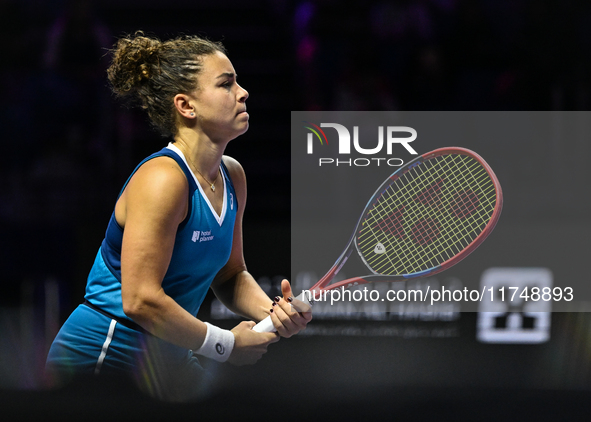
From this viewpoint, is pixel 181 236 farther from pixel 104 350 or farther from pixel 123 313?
pixel 104 350

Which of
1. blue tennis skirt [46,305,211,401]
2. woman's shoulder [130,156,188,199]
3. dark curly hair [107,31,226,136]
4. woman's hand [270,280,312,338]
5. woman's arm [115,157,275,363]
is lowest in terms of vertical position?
blue tennis skirt [46,305,211,401]

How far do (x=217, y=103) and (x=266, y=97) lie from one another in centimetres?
342

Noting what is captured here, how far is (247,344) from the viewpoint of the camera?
5.88ft

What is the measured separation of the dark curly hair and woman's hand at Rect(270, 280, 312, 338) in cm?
48

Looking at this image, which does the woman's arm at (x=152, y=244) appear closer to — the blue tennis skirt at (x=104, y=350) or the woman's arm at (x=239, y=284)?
the blue tennis skirt at (x=104, y=350)

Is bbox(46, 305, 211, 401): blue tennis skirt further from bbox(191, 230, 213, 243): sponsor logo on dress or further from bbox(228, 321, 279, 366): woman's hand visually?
bbox(191, 230, 213, 243): sponsor logo on dress

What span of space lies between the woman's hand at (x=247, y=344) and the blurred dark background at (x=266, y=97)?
1.73 metres

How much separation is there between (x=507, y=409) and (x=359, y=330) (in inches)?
119

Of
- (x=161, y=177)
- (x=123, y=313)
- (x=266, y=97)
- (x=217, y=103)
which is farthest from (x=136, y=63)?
(x=266, y=97)

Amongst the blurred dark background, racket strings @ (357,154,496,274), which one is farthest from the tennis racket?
the blurred dark background

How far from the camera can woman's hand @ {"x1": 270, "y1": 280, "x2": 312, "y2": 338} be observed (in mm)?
1780

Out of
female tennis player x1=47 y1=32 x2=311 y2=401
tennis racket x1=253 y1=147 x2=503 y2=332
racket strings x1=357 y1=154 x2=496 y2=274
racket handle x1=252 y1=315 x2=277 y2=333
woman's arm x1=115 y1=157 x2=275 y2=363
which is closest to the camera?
woman's arm x1=115 y1=157 x2=275 y2=363


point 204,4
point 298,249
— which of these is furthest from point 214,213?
point 204,4

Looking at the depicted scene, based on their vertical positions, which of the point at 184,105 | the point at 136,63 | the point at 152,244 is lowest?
the point at 152,244
